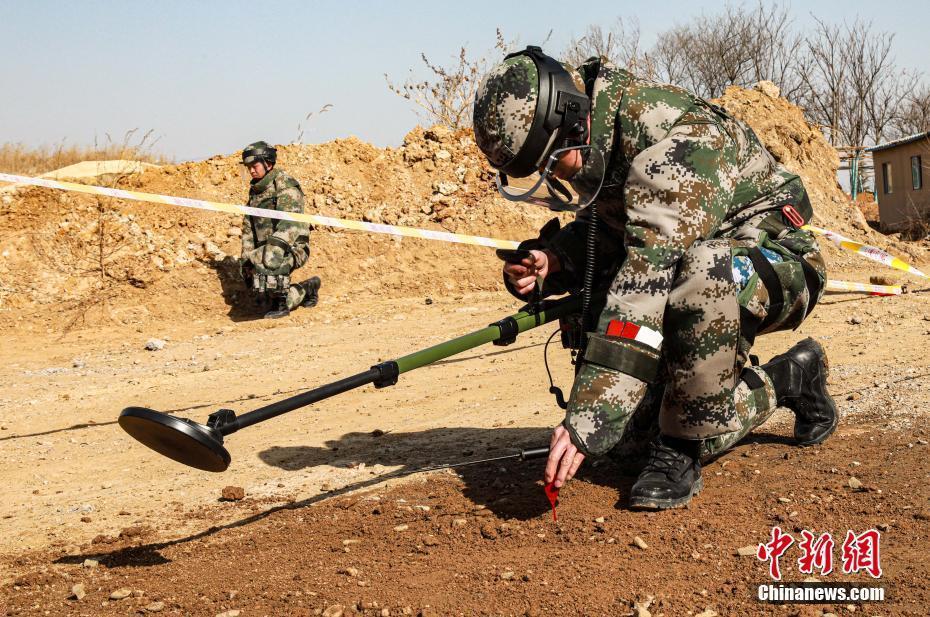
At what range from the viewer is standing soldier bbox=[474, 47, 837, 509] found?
2.84 meters

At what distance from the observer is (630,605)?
2.49 meters

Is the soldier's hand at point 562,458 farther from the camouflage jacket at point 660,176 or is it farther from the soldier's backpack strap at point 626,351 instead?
the camouflage jacket at point 660,176

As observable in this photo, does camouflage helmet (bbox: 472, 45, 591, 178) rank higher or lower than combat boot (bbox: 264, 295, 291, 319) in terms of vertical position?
higher

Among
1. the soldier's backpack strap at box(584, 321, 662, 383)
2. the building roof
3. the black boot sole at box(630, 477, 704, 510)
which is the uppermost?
the building roof

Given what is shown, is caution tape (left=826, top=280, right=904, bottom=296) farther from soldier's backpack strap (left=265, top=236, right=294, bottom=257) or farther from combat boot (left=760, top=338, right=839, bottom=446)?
soldier's backpack strap (left=265, top=236, right=294, bottom=257)

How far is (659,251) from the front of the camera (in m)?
2.87

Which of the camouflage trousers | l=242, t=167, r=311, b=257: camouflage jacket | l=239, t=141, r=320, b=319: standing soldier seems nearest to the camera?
the camouflage trousers

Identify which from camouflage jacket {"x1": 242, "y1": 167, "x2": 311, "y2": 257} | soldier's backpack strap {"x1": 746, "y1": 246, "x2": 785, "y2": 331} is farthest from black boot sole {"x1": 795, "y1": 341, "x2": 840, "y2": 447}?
camouflage jacket {"x1": 242, "y1": 167, "x2": 311, "y2": 257}

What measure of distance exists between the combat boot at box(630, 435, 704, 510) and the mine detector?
40cm

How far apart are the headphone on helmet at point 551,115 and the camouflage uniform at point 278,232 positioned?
7.43m

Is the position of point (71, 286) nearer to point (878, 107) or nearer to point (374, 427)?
point (374, 427)

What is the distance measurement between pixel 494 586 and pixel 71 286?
9789 millimetres

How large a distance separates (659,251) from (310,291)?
8085 millimetres

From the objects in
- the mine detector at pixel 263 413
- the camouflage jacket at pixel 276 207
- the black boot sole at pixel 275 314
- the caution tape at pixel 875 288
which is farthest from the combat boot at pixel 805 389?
the camouflage jacket at pixel 276 207
